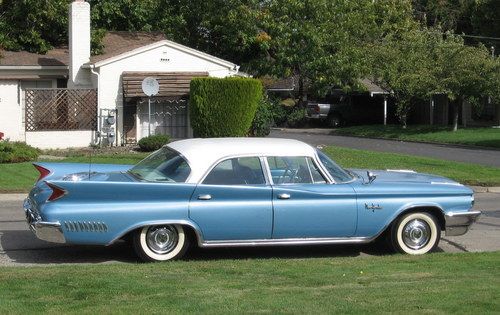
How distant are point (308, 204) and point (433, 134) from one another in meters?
29.7

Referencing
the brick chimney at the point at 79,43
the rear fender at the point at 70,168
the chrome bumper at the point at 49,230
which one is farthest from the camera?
the brick chimney at the point at 79,43

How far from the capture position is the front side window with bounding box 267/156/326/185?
31.6 ft

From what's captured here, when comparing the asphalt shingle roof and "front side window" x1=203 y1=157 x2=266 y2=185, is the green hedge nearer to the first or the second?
the asphalt shingle roof

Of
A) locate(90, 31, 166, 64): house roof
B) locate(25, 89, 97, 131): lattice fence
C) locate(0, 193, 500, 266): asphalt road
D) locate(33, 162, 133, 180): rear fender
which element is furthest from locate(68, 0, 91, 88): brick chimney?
locate(33, 162, 133, 180): rear fender

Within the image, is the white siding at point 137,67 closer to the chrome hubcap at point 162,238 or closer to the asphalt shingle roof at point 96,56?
the asphalt shingle roof at point 96,56

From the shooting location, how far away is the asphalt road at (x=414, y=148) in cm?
2723

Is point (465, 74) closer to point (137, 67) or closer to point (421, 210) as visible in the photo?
point (137, 67)

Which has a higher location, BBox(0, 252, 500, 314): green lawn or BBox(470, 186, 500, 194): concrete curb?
BBox(0, 252, 500, 314): green lawn

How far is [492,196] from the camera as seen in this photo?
18469 mm

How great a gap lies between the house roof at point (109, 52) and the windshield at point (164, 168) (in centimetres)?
1798

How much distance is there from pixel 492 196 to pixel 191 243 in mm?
10919

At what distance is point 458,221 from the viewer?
9898mm

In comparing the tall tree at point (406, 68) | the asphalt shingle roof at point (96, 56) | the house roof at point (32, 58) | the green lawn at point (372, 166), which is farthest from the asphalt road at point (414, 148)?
the house roof at point (32, 58)

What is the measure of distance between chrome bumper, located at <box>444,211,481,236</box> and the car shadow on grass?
20.9 inches
